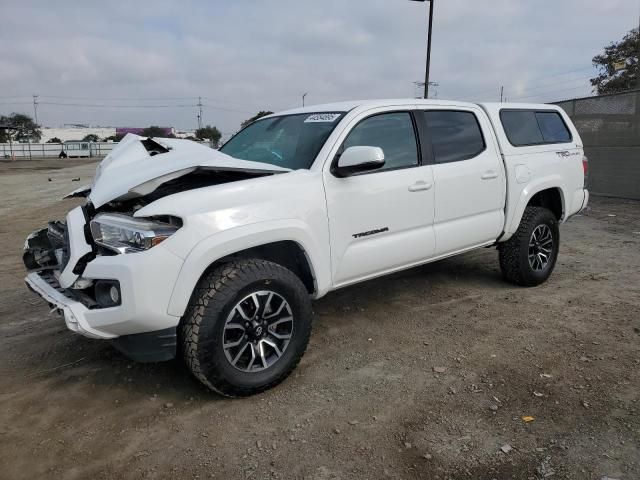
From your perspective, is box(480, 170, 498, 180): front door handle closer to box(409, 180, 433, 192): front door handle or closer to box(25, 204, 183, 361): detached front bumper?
box(409, 180, 433, 192): front door handle

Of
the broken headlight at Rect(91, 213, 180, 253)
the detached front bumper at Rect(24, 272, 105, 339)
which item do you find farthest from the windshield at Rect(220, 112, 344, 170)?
the detached front bumper at Rect(24, 272, 105, 339)

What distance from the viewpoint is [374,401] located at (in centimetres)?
319

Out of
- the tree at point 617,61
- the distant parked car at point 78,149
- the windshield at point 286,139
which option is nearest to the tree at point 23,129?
the distant parked car at point 78,149

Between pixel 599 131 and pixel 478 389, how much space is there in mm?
11460

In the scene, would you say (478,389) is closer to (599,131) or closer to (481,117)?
(481,117)

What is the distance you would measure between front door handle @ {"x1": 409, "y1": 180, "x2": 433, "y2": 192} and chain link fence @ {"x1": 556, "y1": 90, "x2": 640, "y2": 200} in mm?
9702

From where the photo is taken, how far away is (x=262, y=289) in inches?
124

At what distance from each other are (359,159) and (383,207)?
1.88 ft

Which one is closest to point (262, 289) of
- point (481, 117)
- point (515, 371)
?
point (515, 371)

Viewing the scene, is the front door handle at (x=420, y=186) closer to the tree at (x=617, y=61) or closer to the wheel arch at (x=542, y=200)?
the wheel arch at (x=542, y=200)

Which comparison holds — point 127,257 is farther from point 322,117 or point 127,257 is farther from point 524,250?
point 524,250

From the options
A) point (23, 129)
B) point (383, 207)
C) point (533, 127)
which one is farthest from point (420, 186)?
point (23, 129)

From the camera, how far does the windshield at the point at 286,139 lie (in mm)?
3775

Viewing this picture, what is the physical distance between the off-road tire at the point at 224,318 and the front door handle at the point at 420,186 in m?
1.28
